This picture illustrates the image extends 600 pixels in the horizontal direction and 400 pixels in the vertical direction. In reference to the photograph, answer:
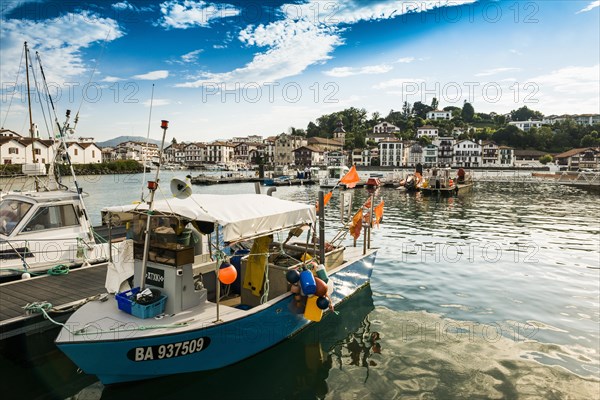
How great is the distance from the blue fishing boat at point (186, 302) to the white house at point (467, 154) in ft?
404

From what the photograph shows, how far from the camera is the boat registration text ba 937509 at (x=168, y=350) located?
6.29 m

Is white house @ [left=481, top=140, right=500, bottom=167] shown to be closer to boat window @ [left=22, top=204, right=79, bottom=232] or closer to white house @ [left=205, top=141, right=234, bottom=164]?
white house @ [left=205, top=141, right=234, bottom=164]

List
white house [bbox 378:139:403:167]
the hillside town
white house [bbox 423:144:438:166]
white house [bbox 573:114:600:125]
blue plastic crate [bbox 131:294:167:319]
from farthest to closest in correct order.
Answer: white house [bbox 573:114:600:125] < white house [bbox 423:144:438:166] < white house [bbox 378:139:403:167] < the hillside town < blue plastic crate [bbox 131:294:167:319]

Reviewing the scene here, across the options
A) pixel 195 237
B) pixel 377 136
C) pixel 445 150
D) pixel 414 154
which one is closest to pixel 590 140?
pixel 445 150

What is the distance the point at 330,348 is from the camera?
28.9 feet

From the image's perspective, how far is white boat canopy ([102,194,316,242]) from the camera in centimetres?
660

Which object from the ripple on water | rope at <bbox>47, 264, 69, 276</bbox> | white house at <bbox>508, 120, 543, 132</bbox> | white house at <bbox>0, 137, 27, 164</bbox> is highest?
white house at <bbox>508, 120, 543, 132</bbox>

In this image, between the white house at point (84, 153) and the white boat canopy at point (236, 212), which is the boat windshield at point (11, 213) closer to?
the white boat canopy at point (236, 212)

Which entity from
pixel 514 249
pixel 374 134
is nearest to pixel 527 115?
pixel 374 134

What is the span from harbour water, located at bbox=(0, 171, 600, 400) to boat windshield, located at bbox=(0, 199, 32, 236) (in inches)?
192

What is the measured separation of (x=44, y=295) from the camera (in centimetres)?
895

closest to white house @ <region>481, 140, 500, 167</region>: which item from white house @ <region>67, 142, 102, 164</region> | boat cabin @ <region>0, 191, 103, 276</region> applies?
white house @ <region>67, 142, 102, 164</region>

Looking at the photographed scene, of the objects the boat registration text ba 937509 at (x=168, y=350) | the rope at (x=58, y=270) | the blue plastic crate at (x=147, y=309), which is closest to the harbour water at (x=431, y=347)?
the boat registration text ba 937509 at (x=168, y=350)

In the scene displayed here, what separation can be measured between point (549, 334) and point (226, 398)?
8.08m
